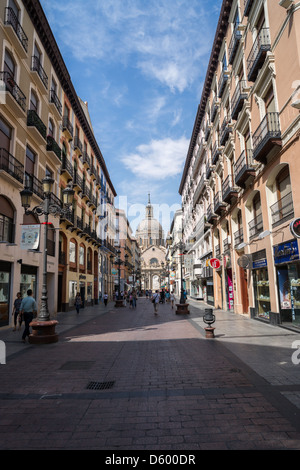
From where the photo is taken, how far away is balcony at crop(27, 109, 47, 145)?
15688 mm

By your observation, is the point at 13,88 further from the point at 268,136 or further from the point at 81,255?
the point at 81,255

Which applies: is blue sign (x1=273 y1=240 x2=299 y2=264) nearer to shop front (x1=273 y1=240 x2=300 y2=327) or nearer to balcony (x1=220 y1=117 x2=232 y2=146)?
shop front (x1=273 y1=240 x2=300 y2=327)

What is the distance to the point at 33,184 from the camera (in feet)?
54.2

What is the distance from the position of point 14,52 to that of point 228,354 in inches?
647

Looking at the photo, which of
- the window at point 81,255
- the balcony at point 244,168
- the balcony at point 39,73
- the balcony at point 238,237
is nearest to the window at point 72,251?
the window at point 81,255

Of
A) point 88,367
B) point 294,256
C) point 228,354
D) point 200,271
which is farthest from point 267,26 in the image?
point 200,271

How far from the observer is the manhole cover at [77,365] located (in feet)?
22.3

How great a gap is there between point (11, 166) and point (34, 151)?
3.21 metres

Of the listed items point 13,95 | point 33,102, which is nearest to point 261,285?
point 13,95

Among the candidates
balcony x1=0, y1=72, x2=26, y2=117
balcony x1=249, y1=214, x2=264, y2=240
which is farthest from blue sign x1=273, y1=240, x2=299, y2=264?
balcony x1=0, y1=72, x2=26, y2=117

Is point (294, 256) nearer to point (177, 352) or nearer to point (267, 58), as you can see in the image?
point (177, 352)

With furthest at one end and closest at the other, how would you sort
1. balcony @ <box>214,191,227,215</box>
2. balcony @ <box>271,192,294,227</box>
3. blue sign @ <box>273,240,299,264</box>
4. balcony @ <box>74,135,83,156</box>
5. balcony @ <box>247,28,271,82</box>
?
balcony @ <box>74,135,83,156</box> → balcony @ <box>214,191,227,215</box> → balcony @ <box>247,28,271,82</box> → balcony @ <box>271,192,294,227</box> → blue sign @ <box>273,240,299,264</box>

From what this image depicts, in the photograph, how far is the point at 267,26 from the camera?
12.6 metres

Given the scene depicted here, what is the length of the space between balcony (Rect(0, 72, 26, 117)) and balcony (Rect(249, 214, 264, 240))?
43.0 feet
